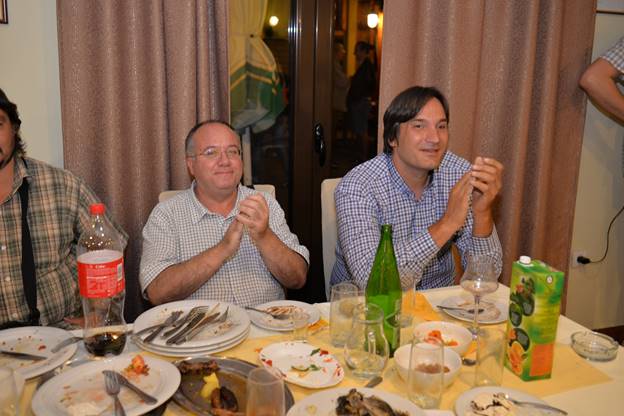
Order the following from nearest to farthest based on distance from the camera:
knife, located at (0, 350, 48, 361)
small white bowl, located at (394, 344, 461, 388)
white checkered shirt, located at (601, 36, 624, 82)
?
small white bowl, located at (394, 344, 461, 388) → knife, located at (0, 350, 48, 361) → white checkered shirt, located at (601, 36, 624, 82)

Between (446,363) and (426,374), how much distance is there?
146 mm

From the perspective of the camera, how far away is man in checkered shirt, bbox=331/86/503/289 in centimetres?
189

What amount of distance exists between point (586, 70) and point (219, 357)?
2643 mm

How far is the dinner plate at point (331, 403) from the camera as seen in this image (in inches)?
42.6

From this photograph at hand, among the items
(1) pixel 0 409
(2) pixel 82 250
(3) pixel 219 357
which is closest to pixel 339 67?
(2) pixel 82 250

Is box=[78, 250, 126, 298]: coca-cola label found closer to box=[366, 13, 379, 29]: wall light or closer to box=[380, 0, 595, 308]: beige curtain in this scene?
box=[380, 0, 595, 308]: beige curtain

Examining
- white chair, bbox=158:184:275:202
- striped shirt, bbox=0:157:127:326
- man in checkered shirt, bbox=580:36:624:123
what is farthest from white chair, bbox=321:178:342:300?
man in checkered shirt, bbox=580:36:624:123

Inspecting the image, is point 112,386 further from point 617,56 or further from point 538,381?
point 617,56

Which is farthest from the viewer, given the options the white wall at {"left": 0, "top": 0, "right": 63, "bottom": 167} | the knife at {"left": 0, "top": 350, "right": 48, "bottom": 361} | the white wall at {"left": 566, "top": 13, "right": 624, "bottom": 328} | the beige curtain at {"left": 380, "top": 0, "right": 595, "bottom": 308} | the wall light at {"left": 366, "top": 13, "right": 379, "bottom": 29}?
the white wall at {"left": 566, "top": 13, "right": 624, "bottom": 328}

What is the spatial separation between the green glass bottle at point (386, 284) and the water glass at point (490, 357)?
216mm

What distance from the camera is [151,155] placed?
2.43 meters

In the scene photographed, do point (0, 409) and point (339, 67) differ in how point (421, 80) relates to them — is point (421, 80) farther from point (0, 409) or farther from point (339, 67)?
point (0, 409)

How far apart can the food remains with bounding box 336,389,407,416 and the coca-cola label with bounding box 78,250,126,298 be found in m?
0.60

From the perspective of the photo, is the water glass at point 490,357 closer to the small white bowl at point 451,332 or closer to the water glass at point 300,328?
the small white bowl at point 451,332
